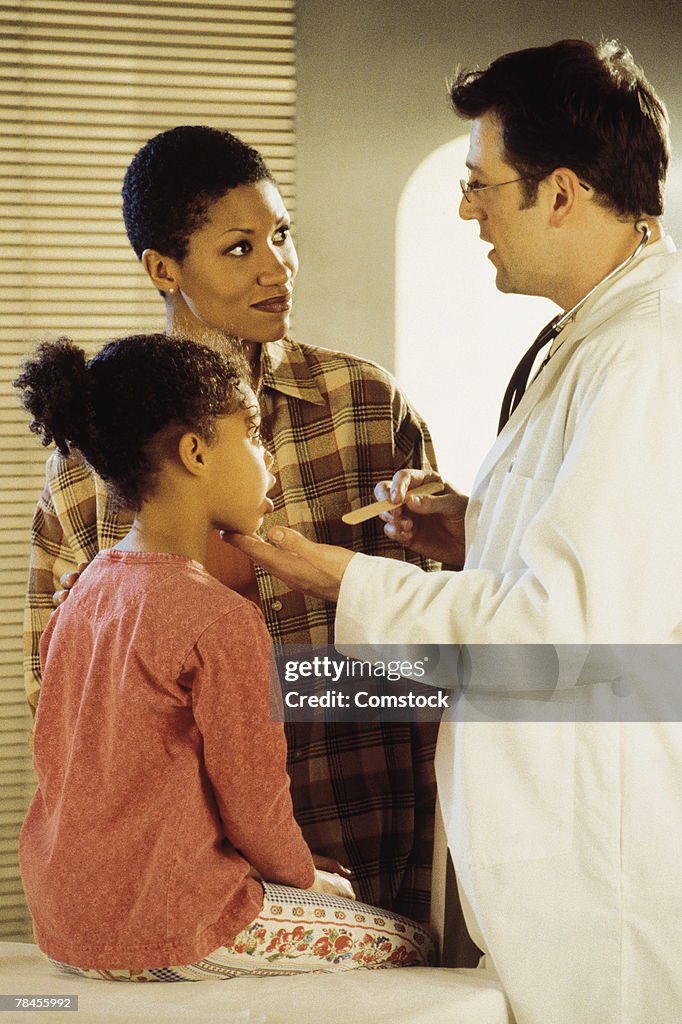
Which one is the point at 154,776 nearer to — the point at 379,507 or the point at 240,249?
the point at 379,507

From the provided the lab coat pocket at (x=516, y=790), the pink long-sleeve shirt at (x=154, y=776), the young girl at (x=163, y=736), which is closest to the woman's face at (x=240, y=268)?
the young girl at (x=163, y=736)

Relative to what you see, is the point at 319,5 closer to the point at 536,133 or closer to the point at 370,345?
the point at 370,345

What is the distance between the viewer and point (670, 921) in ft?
3.82

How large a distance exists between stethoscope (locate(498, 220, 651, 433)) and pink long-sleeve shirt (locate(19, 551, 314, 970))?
1.54 feet

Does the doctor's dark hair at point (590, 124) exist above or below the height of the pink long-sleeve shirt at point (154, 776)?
above

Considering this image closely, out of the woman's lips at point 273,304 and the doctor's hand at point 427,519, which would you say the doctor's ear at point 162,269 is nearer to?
the woman's lips at point 273,304

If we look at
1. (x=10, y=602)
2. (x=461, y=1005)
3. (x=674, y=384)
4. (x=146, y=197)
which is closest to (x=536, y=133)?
(x=674, y=384)

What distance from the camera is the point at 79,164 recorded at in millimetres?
2840

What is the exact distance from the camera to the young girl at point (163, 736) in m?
1.17

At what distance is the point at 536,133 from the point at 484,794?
767mm

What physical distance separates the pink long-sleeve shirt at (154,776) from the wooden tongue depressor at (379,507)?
224 mm

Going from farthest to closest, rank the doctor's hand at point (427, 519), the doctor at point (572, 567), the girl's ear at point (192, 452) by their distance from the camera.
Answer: the doctor's hand at point (427, 519) < the girl's ear at point (192, 452) < the doctor at point (572, 567)

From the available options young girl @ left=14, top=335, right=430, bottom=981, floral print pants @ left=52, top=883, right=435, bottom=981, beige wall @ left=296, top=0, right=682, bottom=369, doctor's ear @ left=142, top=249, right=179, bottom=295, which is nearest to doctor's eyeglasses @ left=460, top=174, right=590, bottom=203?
young girl @ left=14, top=335, right=430, bottom=981

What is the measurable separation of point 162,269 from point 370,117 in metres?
1.51
